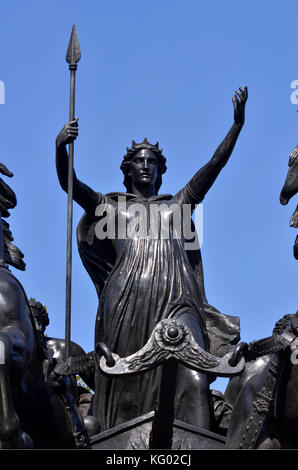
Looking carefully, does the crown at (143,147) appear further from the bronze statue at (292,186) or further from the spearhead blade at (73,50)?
the bronze statue at (292,186)

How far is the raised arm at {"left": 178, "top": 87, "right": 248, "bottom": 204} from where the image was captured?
50.2ft

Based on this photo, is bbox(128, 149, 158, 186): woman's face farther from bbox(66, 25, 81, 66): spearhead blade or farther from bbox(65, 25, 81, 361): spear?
bbox(66, 25, 81, 66): spearhead blade

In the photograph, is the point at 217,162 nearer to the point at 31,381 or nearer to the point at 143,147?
the point at 143,147

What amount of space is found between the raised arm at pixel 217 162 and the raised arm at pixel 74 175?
1.04m

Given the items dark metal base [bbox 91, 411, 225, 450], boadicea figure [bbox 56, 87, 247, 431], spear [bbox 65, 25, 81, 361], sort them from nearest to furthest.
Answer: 1. dark metal base [bbox 91, 411, 225, 450]
2. spear [bbox 65, 25, 81, 361]
3. boadicea figure [bbox 56, 87, 247, 431]

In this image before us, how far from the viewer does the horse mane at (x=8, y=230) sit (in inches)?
531

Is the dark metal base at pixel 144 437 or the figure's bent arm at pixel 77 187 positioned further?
the figure's bent arm at pixel 77 187

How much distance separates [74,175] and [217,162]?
5.10 ft

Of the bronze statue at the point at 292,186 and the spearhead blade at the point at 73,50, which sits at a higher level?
Answer: the spearhead blade at the point at 73,50

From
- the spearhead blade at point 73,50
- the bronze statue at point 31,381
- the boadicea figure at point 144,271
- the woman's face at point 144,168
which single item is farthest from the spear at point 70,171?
the bronze statue at point 31,381

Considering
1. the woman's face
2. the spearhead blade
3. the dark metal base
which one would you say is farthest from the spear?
the woman's face

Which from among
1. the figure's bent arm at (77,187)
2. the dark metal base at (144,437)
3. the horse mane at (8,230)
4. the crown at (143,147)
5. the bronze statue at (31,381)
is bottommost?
the dark metal base at (144,437)

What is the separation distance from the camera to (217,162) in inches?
611

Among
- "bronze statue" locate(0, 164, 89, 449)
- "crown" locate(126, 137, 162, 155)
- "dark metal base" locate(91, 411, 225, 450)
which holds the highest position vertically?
"crown" locate(126, 137, 162, 155)
